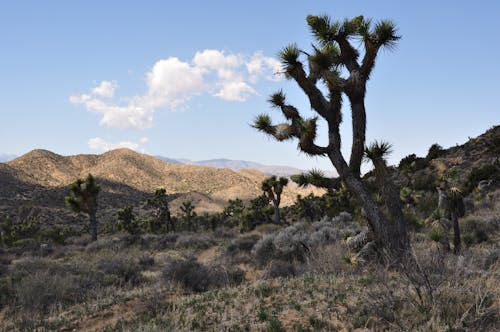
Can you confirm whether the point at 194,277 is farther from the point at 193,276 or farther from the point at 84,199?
the point at 84,199

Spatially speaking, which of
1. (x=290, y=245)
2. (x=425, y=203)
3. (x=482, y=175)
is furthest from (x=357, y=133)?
(x=482, y=175)

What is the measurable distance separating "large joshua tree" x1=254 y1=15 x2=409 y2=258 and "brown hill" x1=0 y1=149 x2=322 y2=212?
2719 inches

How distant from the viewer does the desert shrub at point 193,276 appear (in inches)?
420

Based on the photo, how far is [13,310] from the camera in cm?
978

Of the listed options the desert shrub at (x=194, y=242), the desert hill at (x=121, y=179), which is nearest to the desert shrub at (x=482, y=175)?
the desert shrub at (x=194, y=242)

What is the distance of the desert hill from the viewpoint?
7331 cm

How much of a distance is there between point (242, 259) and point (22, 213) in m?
48.8

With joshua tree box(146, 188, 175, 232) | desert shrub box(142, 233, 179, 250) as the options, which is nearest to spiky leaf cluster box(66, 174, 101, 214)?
desert shrub box(142, 233, 179, 250)

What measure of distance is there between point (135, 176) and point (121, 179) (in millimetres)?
6164

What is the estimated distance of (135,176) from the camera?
101562 millimetres

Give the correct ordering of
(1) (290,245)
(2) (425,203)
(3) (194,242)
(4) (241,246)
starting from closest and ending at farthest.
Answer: (1) (290,245) → (4) (241,246) → (2) (425,203) → (3) (194,242)

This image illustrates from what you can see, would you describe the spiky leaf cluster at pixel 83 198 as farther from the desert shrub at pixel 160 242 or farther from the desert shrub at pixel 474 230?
the desert shrub at pixel 474 230

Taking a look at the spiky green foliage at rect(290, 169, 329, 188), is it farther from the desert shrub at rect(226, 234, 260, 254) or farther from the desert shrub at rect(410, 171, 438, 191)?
the desert shrub at rect(410, 171, 438, 191)

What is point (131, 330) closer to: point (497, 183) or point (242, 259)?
point (242, 259)
